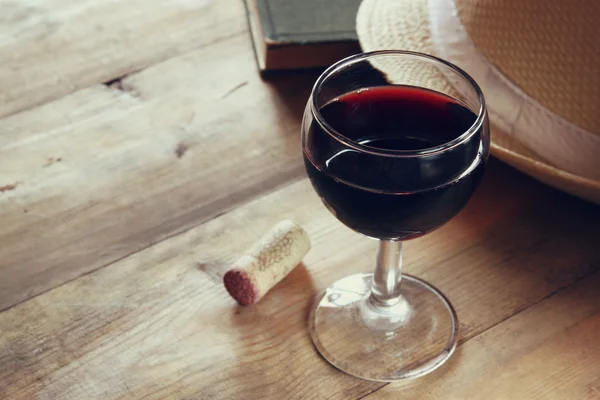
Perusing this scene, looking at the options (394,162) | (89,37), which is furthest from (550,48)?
(89,37)

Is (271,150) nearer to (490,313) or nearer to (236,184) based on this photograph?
(236,184)

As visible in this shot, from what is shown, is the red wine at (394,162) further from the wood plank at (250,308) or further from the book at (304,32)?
the book at (304,32)

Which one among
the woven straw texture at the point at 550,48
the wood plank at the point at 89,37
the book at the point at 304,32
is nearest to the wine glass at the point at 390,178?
the woven straw texture at the point at 550,48

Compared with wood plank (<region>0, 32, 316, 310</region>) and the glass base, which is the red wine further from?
wood plank (<region>0, 32, 316, 310</region>)

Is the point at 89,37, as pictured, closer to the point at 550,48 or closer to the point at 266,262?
the point at 266,262

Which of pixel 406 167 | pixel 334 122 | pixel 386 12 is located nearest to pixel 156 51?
pixel 386 12

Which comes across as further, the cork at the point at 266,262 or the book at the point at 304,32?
the book at the point at 304,32
